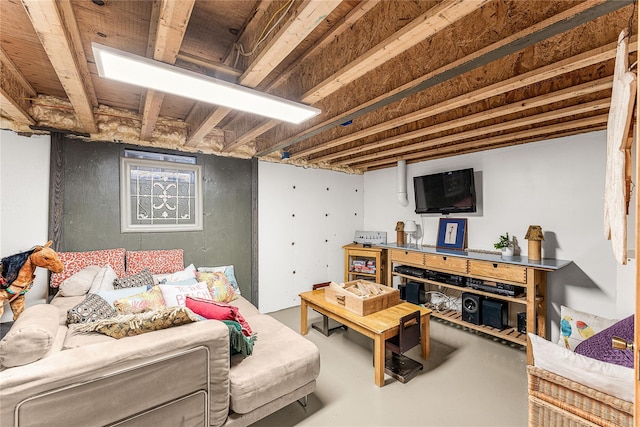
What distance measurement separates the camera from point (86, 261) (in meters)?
2.77

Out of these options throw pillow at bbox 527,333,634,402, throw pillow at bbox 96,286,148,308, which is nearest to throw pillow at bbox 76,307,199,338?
throw pillow at bbox 96,286,148,308

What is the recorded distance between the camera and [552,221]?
3082mm

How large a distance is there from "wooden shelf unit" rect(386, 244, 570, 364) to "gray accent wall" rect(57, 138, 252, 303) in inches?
99.4

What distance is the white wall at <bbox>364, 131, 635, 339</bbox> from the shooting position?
9.07ft

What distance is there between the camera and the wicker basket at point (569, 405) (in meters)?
1.11

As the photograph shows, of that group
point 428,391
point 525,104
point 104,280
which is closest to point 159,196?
point 104,280

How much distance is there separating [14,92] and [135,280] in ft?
6.03

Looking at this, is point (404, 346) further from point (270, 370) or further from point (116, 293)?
point (116, 293)

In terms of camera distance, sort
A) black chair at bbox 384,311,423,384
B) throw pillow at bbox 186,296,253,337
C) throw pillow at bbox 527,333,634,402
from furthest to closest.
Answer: black chair at bbox 384,311,423,384
throw pillow at bbox 186,296,253,337
throw pillow at bbox 527,333,634,402

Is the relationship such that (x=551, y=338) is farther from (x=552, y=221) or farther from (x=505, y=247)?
(x=552, y=221)

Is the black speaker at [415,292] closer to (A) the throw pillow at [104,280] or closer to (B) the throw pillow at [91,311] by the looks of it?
(B) the throw pillow at [91,311]

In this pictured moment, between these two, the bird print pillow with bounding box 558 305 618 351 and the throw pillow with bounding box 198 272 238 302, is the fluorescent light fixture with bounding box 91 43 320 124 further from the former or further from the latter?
the bird print pillow with bounding box 558 305 618 351

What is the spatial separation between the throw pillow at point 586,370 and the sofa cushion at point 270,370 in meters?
1.35

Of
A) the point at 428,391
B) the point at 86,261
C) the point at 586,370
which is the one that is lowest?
the point at 428,391
